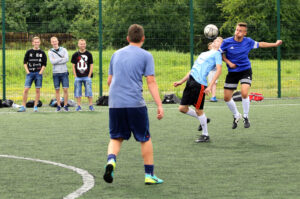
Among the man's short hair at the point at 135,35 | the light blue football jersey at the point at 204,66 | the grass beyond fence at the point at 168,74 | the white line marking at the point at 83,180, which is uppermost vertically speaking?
the man's short hair at the point at 135,35

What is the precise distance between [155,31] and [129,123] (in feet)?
40.4

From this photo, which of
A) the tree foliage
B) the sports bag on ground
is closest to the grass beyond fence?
the tree foliage

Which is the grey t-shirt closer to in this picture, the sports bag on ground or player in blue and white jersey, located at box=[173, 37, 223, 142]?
player in blue and white jersey, located at box=[173, 37, 223, 142]

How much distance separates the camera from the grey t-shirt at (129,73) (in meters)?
5.98

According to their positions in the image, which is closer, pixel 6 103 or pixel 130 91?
pixel 130 91

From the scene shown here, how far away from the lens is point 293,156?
7.88 metres

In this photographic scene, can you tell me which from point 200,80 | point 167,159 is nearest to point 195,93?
point 200,80

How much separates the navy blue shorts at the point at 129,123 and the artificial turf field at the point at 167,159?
0.53 m

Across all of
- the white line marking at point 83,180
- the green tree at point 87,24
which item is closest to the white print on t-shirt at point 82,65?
the green tree at point 87,24

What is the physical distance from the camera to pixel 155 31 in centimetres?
1814

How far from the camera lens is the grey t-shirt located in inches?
235

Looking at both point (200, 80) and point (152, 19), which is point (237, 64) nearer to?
point (200, 80)

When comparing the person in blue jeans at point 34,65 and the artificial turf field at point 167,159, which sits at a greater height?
the person in blue jeans at point 34,65

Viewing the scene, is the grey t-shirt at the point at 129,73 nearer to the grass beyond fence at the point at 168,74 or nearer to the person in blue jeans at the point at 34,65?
the person in blue jeans at the point at 34,65
